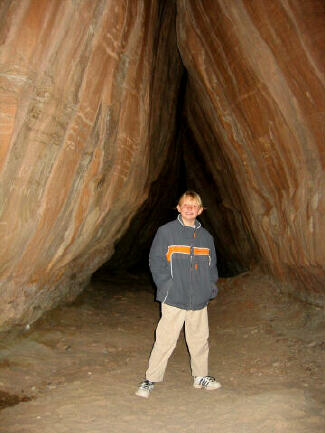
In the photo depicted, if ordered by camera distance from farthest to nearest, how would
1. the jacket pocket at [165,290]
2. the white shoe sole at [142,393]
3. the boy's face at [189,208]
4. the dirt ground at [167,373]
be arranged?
the boy's face at [189,208]
the jacket pocket at [165,290]
the white shoe sole at [142,393]
the dirt ground at [167,373]

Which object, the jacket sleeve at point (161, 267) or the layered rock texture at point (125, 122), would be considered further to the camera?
the layered rock texture at point (125, 122)

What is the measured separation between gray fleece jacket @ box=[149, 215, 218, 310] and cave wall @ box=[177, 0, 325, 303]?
1.75 metres

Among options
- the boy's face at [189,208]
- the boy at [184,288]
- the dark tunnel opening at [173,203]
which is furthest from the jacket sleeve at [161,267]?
the dark tunnel opening at [173,203]

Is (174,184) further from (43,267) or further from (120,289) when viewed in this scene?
(43,267)

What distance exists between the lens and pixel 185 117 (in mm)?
9508

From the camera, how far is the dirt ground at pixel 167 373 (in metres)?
2.58

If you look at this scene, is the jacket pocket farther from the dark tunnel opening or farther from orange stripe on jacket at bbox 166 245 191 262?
the dark tunnel opening

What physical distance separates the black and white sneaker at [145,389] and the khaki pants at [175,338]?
44 mm

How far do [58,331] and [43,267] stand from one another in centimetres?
94

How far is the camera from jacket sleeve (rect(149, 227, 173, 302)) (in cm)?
322

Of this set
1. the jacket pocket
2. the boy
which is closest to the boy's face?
the boy

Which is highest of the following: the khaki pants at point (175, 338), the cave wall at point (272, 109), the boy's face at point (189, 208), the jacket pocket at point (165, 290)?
the cave wall at point (272, 109)

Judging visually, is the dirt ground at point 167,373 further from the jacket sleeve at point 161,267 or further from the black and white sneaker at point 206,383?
the jacket sleeve at point 161,267

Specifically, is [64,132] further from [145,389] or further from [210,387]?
[210,387]
